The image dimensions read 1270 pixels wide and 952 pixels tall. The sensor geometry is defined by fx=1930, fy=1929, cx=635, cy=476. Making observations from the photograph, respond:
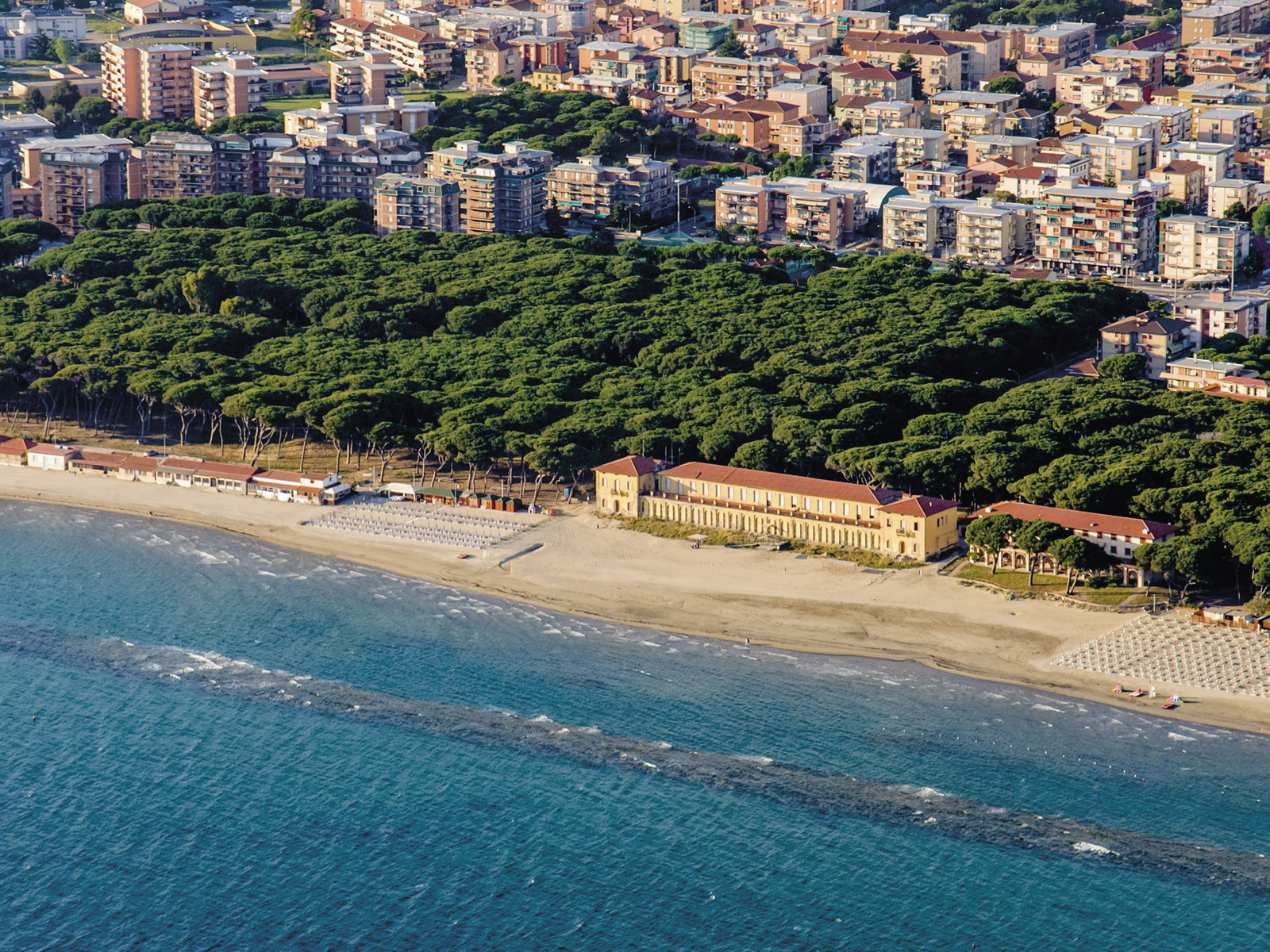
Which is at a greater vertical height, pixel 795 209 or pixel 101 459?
pixel 795 209

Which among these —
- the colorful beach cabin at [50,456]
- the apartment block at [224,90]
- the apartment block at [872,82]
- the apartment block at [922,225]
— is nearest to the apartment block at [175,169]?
the apartment block at [224,90]

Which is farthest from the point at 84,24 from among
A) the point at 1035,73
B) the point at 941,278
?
the point at 941,278

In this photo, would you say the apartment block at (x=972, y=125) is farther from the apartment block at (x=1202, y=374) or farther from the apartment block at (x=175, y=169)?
the apartment block at (x=1202, y=374)

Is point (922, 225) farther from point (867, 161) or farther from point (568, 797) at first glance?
point (568, 797)

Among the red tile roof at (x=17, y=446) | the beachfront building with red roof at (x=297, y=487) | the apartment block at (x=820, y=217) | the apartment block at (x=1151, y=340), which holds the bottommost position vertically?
the beachfront building with red roof at (x=297, y=487)

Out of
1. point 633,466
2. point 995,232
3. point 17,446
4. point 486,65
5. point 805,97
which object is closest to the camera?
point 633,466

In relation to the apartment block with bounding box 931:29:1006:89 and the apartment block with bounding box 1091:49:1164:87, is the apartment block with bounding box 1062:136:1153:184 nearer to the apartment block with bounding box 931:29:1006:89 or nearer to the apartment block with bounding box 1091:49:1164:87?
the apartment block with bounding box 1091:49:1164:87

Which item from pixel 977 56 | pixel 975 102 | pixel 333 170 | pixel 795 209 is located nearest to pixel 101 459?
pixel 333 170
